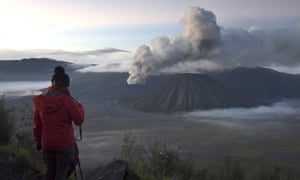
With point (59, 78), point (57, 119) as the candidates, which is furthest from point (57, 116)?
point (59, 78)

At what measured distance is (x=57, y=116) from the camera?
267 inches

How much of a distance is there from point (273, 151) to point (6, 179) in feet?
426

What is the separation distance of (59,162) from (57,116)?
83 cm

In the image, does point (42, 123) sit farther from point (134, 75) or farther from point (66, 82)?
point (134, 75)

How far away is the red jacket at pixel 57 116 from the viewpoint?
22.2ft

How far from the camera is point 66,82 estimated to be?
22.9 feet

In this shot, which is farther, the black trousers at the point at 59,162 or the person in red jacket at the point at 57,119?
the black trousers at the point at 59,162

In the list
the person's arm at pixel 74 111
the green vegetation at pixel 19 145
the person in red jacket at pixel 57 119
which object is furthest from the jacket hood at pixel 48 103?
the green vegetation at pixel 19 145

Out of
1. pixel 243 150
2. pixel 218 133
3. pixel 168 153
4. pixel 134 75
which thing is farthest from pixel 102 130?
pixel 168 153

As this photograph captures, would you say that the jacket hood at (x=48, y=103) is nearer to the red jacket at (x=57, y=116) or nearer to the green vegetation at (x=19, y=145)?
the red jacket at (x=57, y=116)

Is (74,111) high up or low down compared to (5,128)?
up

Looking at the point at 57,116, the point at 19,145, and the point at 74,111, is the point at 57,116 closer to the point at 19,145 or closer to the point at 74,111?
the point at 74,111

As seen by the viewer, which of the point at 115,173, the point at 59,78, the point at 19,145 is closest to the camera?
the point at 59,78

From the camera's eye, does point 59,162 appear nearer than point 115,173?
Yes
